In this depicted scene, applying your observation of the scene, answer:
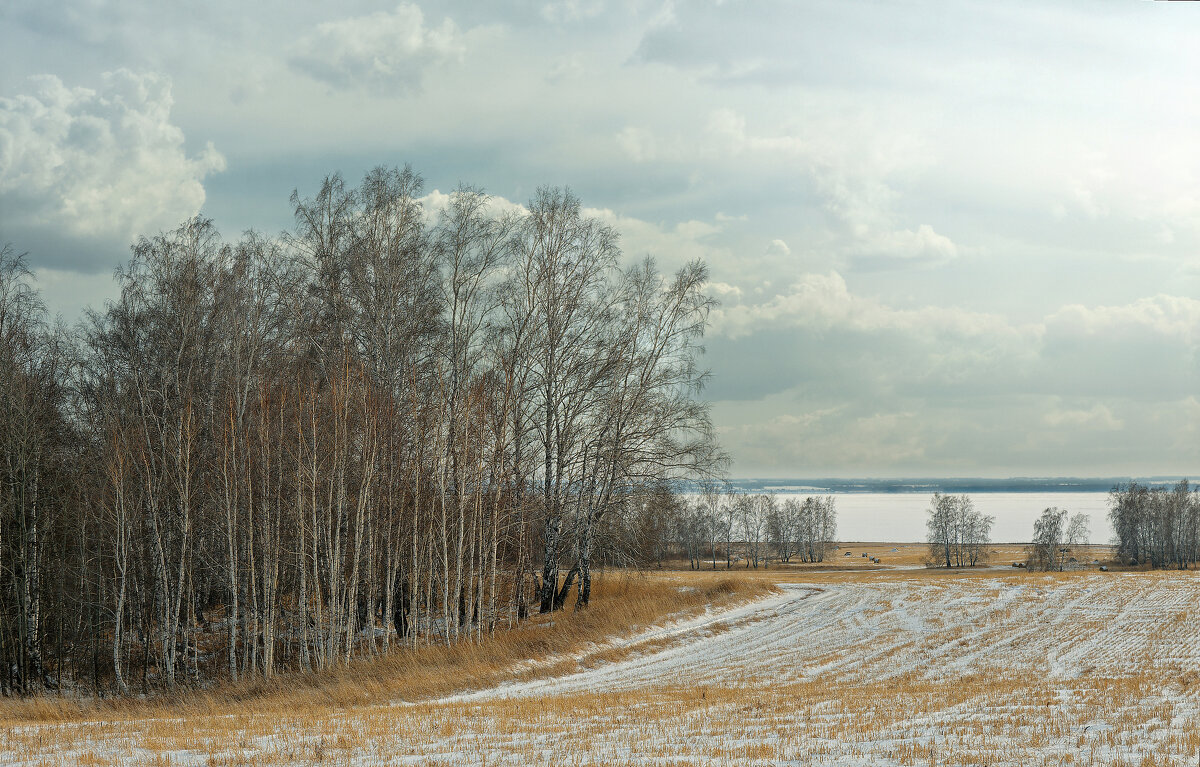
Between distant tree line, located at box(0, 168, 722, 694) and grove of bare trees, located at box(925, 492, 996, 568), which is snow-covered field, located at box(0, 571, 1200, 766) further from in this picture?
grove of bare trees, located at box(925, 492, 996, 568)

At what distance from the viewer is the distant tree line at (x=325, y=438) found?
2405 centimetres

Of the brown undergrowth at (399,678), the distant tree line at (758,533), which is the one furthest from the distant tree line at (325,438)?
the distant tree line at (758,533)

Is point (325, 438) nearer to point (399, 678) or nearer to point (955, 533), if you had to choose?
point (399, 678)

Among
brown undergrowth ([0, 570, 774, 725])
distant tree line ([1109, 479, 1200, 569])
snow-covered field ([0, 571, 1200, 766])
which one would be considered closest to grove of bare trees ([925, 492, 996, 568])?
distant tree line ([1109, 479, 1200, 569])

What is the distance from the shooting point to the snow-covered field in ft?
33.7

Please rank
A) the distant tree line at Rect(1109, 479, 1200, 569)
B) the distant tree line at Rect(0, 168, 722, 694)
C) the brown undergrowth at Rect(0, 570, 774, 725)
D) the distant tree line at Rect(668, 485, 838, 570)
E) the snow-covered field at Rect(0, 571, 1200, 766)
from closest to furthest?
the snow-covered field at Rect(0, 571, 1200, 766)
the brown undergrowth at Rect(0, 570, 774, 725)
the distant tree line at Rect(0, 168, 722, 694)
the distant tree line at Rect(1109, 479, 1200, 569)
the distant tree line at Rect(668, 485, 838, 570)

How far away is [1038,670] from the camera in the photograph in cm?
1950

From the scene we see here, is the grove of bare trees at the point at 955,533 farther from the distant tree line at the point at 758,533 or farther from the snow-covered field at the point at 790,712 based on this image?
the snow-covered field at the point at 790,712

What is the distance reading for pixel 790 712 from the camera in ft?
43.9

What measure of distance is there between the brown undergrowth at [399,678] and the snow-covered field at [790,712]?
0.75 m

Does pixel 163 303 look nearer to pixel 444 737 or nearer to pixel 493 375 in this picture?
pixel 493 375

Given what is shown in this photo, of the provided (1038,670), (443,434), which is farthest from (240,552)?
(1038,670)

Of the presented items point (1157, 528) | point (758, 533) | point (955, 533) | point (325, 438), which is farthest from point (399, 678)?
point (1157, 528)

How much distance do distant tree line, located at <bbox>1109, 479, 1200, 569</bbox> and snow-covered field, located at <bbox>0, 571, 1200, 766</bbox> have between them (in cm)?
8958
